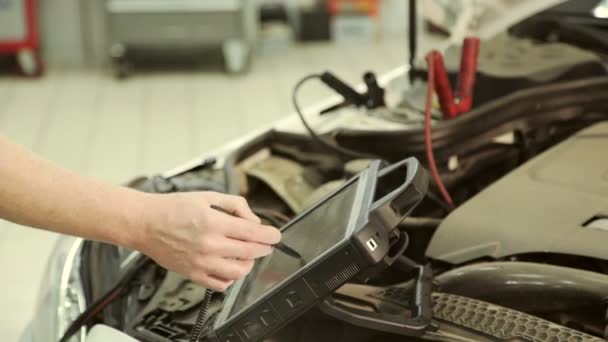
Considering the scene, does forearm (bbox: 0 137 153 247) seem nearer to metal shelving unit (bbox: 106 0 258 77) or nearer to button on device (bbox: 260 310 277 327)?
button on device (bbox: 260 310 277 327)

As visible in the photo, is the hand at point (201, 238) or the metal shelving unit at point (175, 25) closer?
the hand at point (201, 238)

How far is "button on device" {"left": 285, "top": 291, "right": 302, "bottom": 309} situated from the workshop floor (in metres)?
1.52

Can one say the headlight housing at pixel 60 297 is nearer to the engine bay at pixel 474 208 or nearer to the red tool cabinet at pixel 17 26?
the engine bay at pixel 474 208

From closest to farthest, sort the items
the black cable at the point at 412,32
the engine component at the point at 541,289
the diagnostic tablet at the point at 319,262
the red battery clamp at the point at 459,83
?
1. the diagnostic tablet at the point at 319,262
2. the engine component at the point at 541,289
3. the red battery clamp at the point at 459,83
4. the black cable at the point at 412,32

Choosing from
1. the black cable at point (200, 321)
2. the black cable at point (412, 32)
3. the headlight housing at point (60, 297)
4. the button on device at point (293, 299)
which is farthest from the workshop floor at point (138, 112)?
the button on device at point (293, 299)

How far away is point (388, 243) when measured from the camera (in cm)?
77

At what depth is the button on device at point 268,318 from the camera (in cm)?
76

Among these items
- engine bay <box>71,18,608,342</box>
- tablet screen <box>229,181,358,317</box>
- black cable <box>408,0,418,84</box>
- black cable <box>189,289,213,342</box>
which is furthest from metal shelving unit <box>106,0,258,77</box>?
black cable <box>189,289,213,342</box>

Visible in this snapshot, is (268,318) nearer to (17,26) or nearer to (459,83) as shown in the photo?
(459,83)

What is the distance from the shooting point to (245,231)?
0.77 metres

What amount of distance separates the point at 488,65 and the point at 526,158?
0.21 meters

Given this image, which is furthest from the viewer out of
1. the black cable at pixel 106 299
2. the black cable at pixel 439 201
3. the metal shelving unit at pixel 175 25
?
the metal shelving unit at pixel 175 25

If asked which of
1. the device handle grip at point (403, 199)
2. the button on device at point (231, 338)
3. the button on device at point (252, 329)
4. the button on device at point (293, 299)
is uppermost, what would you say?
the device handle grip at point (403, 199)

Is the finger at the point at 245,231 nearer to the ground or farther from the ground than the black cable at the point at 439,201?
farther from the ground
